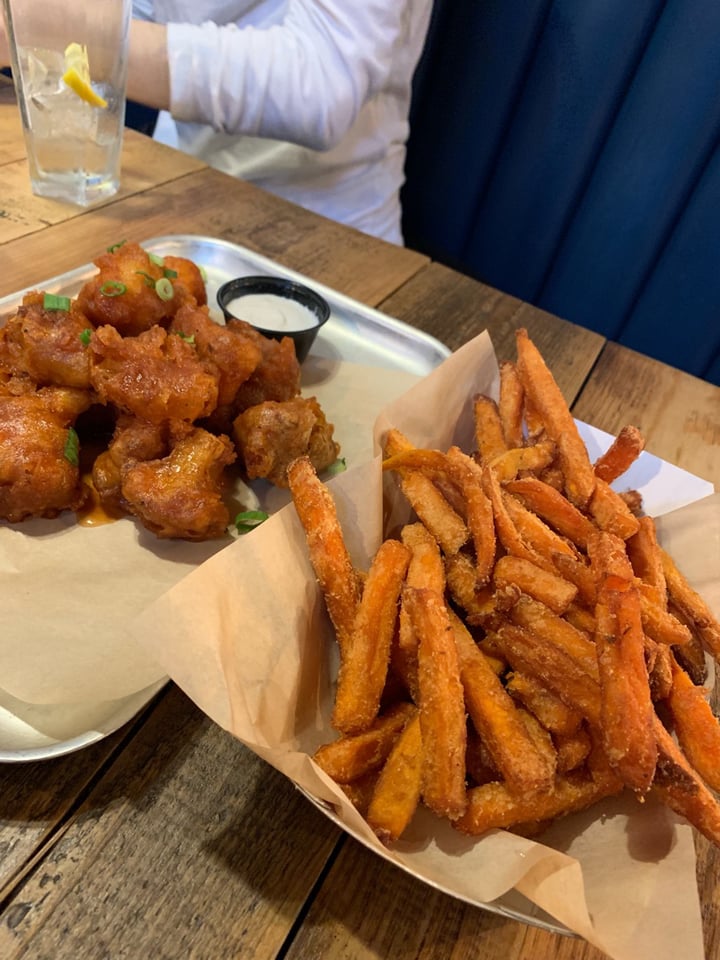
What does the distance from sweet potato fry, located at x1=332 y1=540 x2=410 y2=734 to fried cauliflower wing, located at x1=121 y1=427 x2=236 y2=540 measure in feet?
1.36

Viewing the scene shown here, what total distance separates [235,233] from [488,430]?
125cm

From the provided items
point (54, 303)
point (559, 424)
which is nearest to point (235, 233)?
point (54, 303)

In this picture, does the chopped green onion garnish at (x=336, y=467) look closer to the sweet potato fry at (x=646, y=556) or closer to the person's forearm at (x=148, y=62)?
the sweet potato fry at (x=646, y=556)

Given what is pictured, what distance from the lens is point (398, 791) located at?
826 millimetres

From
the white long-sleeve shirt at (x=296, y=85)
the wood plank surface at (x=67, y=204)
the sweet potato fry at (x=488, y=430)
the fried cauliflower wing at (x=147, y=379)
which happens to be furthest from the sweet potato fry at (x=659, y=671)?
the white long-sleeve shirt at (x=296, y=85)

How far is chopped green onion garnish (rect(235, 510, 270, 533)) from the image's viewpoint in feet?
4.38

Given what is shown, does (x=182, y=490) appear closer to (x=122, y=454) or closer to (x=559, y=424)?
(x=122, y=454)

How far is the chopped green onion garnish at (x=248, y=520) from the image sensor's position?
133 cm

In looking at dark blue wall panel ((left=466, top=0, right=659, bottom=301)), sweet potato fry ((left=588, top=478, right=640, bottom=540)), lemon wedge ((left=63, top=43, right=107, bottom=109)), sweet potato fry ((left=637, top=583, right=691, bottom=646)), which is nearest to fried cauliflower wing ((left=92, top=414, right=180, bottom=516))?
sweet potato fry ((left=588, top=478, right=640, bottom=540))

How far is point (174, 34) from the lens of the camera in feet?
7.45

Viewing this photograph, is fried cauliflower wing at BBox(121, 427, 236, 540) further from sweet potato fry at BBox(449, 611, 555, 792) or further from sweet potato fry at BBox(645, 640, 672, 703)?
sweet potato fry at BBox(645, 640, 672, 703)

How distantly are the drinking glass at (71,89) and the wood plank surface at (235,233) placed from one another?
0.37ft

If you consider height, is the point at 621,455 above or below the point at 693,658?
above

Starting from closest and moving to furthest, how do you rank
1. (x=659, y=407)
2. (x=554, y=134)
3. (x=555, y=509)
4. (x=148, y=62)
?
(x=555, y=509) < (x=659, y=407) < (x=148, y=62) < (x=554, y=134)
